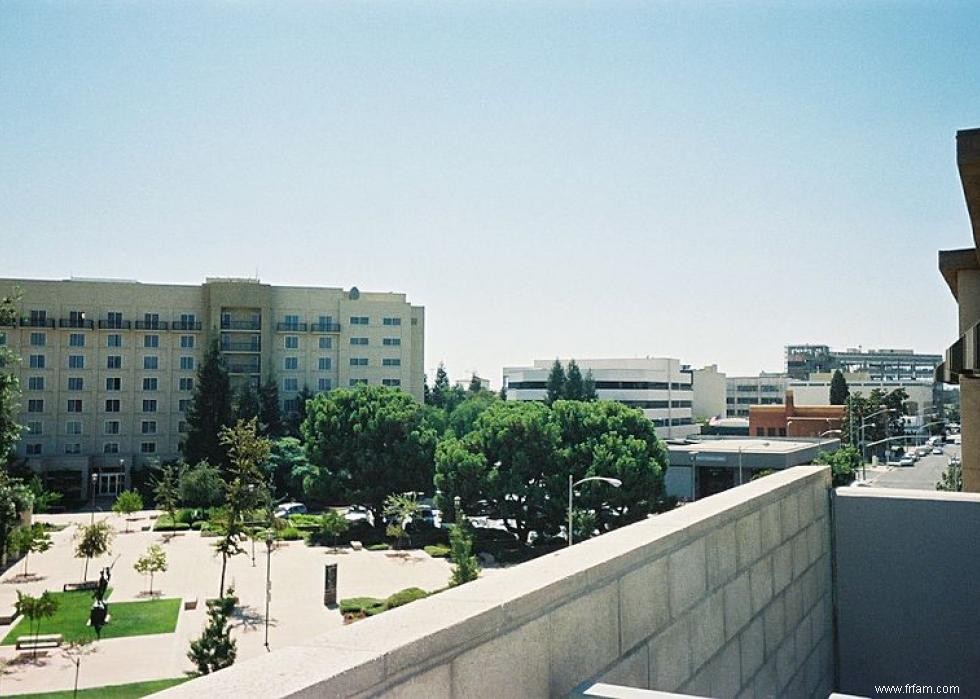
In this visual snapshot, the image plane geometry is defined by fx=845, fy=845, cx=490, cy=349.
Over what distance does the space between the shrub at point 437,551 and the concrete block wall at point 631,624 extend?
3142 cm

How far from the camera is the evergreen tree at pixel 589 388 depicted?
73.5 meters

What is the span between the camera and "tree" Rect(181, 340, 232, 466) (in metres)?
54.6

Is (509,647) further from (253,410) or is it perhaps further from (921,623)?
(253,410)

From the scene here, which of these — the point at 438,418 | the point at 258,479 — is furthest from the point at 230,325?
the point at 258,479

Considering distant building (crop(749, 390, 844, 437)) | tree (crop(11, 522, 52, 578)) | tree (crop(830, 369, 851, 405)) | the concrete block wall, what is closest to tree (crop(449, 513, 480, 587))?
tree (crop(11, 522, 52, 578))

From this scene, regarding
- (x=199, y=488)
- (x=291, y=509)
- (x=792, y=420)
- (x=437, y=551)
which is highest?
(x=792, y=420)

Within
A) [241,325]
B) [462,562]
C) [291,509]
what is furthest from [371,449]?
[241,325]

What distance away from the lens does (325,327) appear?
65062 mm

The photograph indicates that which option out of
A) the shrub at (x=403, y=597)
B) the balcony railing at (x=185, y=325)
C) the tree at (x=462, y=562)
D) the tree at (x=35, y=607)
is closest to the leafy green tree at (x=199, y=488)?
the balcony railing at (x=185, y=325)

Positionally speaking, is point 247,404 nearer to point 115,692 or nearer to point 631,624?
point 115,692

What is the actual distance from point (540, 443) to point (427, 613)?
3538cm

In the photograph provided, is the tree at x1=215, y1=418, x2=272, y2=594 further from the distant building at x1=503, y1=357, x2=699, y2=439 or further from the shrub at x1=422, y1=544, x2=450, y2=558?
the distant building at x1=503, y1=357, x2=699, y2=439

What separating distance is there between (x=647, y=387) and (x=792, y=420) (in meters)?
14.6

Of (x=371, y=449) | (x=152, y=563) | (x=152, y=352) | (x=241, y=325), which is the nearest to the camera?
(x=152, y=563)
